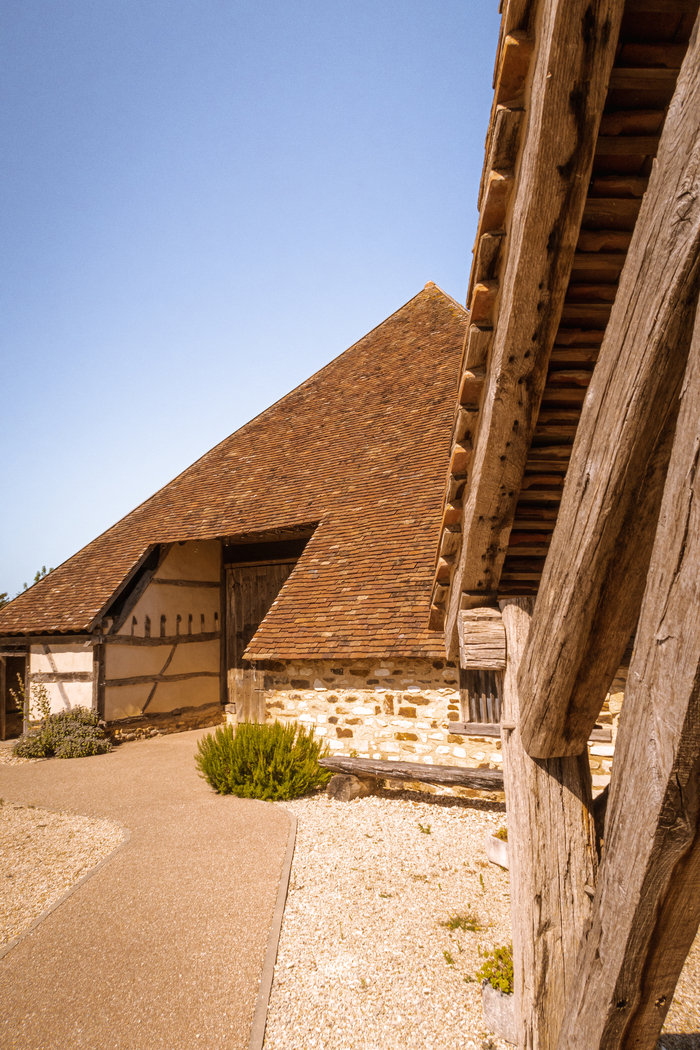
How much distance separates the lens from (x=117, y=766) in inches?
334

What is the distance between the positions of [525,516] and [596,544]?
1.14 metres

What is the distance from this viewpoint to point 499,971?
3.14 m

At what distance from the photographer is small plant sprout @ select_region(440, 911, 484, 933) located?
386 cm

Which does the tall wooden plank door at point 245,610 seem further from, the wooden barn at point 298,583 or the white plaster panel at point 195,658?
the white plaster panel at point 195,658

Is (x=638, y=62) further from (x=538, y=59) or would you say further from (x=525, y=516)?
(x=525, y=516)

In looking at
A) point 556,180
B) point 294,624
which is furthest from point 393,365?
point 556,180

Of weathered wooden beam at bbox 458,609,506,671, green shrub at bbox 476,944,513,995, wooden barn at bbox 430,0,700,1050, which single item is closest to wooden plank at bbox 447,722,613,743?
green shrub at bbox 476,944,513,995

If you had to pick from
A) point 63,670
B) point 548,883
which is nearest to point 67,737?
point 63,670

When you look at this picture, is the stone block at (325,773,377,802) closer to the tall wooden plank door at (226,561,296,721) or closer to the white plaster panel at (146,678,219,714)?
the tall wooden plank door at (226,561,296,721)

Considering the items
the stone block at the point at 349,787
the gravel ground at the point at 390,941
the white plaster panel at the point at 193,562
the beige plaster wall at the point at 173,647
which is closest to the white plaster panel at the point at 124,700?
the beige plaster wall at the point at 173,647

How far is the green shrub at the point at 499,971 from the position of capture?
3053 mm

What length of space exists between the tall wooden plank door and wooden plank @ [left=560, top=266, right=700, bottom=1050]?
9.42 m

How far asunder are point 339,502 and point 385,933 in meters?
6.51

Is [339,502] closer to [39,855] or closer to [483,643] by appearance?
[39,855]
